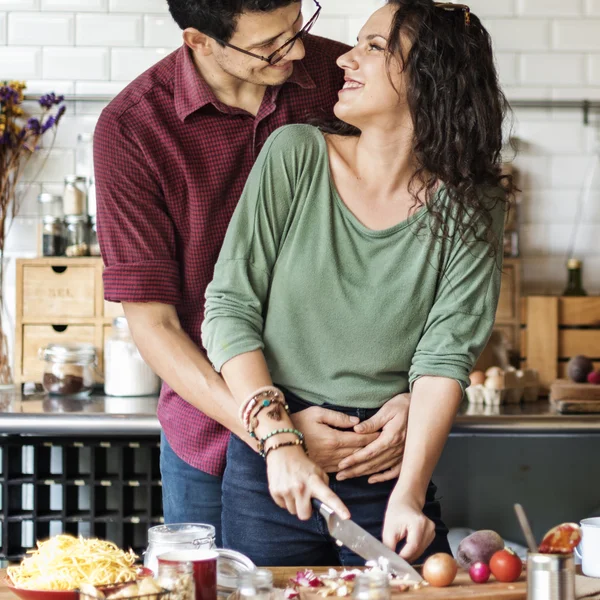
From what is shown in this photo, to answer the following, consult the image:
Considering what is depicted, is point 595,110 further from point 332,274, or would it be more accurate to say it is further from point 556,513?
point 332,274

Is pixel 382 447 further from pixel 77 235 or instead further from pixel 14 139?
pixel 14 139

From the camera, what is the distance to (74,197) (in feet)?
11.7

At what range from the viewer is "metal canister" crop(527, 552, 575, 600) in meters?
1.28

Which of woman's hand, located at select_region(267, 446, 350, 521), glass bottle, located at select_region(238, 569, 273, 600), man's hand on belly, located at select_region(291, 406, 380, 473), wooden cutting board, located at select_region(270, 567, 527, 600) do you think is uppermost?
man's hand on belly, located at select_region(291, 406, 380, 473)

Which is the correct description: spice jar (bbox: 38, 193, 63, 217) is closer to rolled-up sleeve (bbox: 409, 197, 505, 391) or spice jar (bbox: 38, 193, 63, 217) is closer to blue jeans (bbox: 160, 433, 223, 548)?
blue jeans (bbox: 160, 433, 223, 548)

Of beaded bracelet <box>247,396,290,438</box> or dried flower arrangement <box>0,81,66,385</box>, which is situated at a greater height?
A: dried flower arrangement <box>0,81,66,385</box>

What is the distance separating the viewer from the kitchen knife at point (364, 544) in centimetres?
145

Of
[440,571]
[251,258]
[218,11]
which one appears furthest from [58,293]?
[440,571]

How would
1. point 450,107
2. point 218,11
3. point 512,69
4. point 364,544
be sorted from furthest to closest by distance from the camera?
point 512,69, point 218,11, point 450,107, point 364,544

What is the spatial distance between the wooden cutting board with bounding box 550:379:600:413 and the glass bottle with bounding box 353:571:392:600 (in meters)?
1.98

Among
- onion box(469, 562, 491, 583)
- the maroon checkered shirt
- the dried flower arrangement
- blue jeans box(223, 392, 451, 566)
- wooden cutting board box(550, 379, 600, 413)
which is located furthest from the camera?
the dried flower arrangement

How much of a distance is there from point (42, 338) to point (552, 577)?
101 inches

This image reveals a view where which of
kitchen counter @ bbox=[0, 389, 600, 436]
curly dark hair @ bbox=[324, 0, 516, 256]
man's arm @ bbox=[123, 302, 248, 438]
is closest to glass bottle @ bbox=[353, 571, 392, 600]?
man's arm @ bbox=[123, 302, 248, 438]

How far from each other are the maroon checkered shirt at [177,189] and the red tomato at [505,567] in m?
0.69
